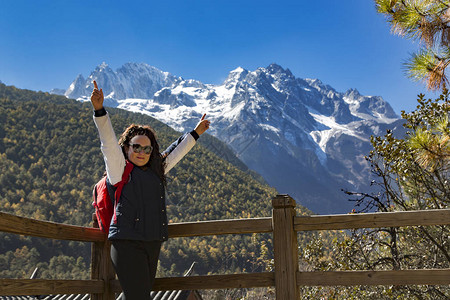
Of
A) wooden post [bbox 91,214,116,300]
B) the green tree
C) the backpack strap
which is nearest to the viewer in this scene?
the backpack strap

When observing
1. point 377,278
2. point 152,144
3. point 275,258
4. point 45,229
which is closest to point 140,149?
point 152,144

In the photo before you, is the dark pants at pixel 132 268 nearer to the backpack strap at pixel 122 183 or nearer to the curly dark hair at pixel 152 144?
the backpack strap at pixel 122 183

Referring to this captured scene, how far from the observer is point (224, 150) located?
5256 inches

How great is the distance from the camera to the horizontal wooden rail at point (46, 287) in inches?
103

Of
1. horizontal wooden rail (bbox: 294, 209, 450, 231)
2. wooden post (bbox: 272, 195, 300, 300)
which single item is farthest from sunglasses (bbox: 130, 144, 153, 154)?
horizontal wooden rail (bbox: 294, 209, 450, 231)

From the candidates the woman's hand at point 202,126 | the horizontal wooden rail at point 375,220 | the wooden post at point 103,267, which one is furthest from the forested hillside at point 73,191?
the horizontal wooden rail at point 375,220

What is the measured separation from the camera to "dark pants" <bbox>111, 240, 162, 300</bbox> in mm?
2910

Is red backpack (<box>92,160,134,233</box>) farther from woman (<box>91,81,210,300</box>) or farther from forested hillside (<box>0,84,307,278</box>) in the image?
forested hillside (<box>0,84,307,278</box>)

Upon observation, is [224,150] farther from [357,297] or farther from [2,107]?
[357,297]

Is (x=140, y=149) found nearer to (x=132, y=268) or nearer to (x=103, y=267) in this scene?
(x=132, y=268)

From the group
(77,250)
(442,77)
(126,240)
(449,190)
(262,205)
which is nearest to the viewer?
(126,240)

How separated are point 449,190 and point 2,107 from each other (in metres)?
86.1

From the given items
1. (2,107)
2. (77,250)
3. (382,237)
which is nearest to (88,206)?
(77,250)

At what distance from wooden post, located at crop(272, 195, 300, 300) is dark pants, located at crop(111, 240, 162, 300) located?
844 millimetres
